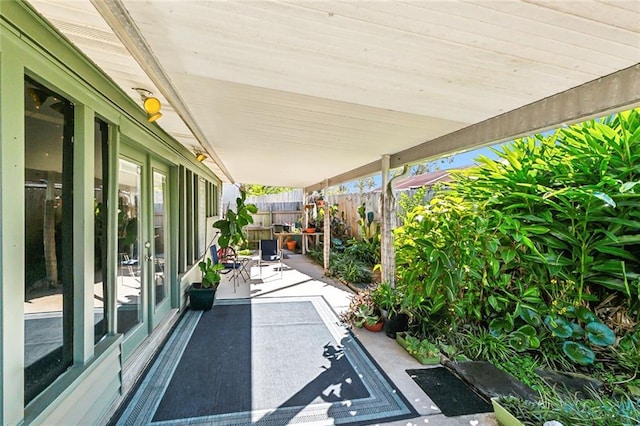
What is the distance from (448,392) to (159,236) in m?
3.40

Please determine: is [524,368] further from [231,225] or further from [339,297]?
[231,225]

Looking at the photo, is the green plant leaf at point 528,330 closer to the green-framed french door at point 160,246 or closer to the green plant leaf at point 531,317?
the green plant leaf at point 531,317

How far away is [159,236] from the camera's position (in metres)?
3.49

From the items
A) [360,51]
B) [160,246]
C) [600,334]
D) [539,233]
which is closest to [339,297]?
[160,246]

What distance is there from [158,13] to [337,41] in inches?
30.6

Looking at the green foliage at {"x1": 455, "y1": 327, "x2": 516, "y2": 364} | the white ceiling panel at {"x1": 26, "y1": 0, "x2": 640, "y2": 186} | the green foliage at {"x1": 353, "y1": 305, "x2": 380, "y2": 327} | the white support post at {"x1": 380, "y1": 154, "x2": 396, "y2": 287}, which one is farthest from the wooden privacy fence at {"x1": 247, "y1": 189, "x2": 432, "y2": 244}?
the white ceiling panel at {"x1": 26, "y1": 0, "x2": 640, "y2": 186}

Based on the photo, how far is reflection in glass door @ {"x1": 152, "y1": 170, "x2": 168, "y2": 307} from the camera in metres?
3.30

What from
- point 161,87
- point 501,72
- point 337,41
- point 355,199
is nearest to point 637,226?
point 501,72

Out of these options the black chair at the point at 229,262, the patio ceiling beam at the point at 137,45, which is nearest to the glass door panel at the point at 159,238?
the patio ceiling beam at the point at 137,45

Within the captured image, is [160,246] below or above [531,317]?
above

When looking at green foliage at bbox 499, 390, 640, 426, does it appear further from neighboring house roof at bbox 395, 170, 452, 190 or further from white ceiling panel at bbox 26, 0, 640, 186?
neighboring house roof at bbox 395, 170, 452, 190

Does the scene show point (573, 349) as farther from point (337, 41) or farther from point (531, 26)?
point (337, 41)

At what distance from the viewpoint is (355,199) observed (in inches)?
335

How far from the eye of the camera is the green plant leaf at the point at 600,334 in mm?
2537
